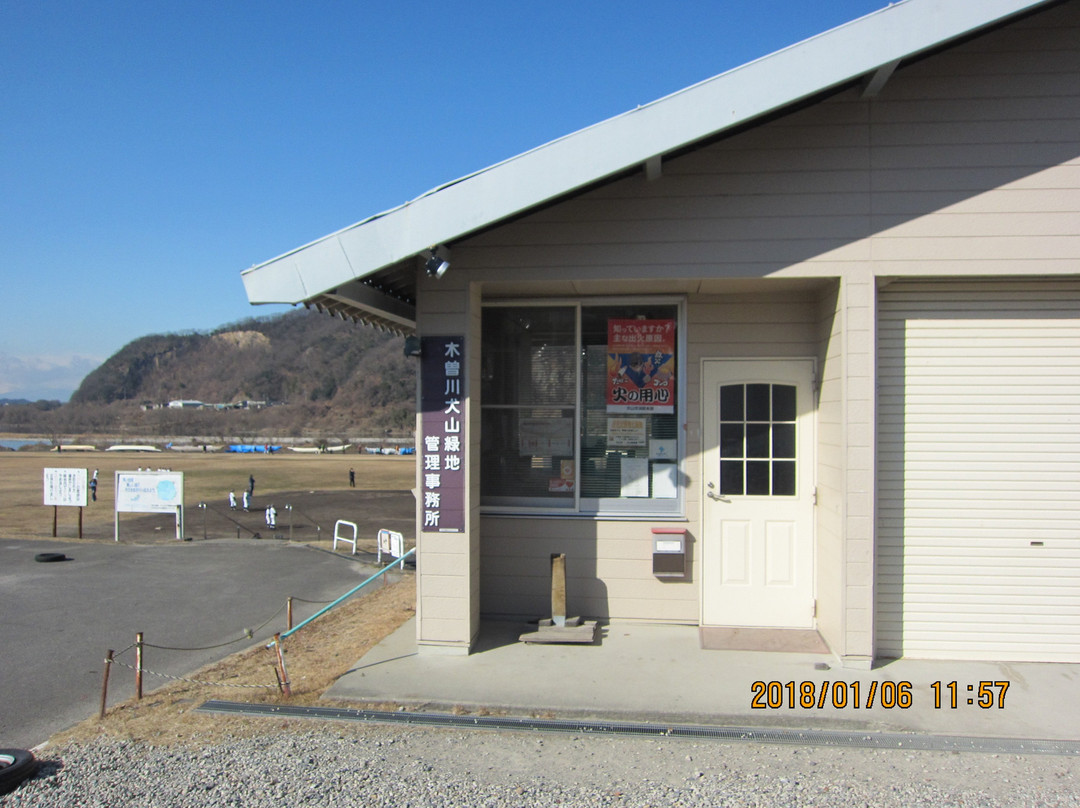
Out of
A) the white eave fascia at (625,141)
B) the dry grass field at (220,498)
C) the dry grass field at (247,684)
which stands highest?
the white eave fascia at (625,141)

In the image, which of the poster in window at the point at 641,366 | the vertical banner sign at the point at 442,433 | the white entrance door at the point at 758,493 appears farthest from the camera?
the poster in window at the point at 641,366

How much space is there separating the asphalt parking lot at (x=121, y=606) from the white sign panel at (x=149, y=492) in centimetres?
153

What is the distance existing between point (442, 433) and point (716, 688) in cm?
282

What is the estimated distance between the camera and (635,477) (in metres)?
6.46

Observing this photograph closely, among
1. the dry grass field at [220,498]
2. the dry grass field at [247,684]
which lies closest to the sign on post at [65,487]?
the dry grass field at [220,498]

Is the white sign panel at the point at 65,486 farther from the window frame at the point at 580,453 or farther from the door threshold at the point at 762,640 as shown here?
the door threshold at the point at 762,640

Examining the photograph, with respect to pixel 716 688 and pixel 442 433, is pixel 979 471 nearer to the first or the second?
pixel 716 688

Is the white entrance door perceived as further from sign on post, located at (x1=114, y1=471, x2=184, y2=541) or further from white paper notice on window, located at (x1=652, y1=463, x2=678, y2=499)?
sign on post, located at (x1=114, y1=471, x2=184, y2=541)

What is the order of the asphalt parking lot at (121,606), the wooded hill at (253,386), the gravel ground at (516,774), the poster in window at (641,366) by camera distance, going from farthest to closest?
the wooded hill at (253,386)
the poster in window at (641,366)
the asphalt parking lot at (121,606)
the gravel ground at (516,774)

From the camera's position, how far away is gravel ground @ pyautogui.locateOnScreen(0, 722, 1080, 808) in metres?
3.71

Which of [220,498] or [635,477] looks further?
[220,498]

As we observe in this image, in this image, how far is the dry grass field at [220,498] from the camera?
21134mm
